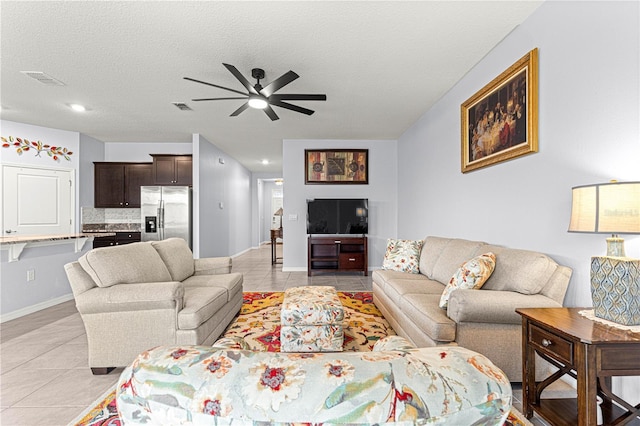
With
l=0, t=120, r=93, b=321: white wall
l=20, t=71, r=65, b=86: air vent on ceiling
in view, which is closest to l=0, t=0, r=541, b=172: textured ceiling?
l=20, t=71, r=65, b=86: air vent on ceiling

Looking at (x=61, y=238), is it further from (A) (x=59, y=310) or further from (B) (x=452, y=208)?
(B) (x=452, y=208)

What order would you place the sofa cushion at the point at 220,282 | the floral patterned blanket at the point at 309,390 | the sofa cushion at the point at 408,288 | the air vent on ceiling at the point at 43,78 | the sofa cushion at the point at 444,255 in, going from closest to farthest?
the floral patterned blanket at the point at 309,390
the sofa cushion at the point at 408,288
the sofa cushion at the point at 444,255
the sofa cushion at the point at 220,282
the air vent on ceiling at the point at 43,78

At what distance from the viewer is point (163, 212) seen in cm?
573

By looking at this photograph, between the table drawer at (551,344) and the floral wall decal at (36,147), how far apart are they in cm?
742

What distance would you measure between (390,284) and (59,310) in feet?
13.5

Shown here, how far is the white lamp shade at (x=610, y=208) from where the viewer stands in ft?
4.42

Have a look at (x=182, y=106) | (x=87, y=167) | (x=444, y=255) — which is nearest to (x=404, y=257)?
(x=444, y=255)

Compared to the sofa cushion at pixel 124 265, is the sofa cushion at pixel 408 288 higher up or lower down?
lower down

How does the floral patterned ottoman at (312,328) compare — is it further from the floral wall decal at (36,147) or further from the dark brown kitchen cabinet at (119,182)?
the floral wall decal at (36,147)

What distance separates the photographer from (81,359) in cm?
245

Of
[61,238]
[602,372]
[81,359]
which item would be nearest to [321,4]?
[602,372]

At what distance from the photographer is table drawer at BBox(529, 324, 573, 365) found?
139 centimetres

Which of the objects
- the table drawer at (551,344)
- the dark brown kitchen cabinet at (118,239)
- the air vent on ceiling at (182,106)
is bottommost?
the table drawer at (551,344)

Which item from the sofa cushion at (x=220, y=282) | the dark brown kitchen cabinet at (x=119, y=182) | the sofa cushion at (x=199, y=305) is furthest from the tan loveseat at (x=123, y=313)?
the dark brown kitchen cabinet at (x=119, y=182)
